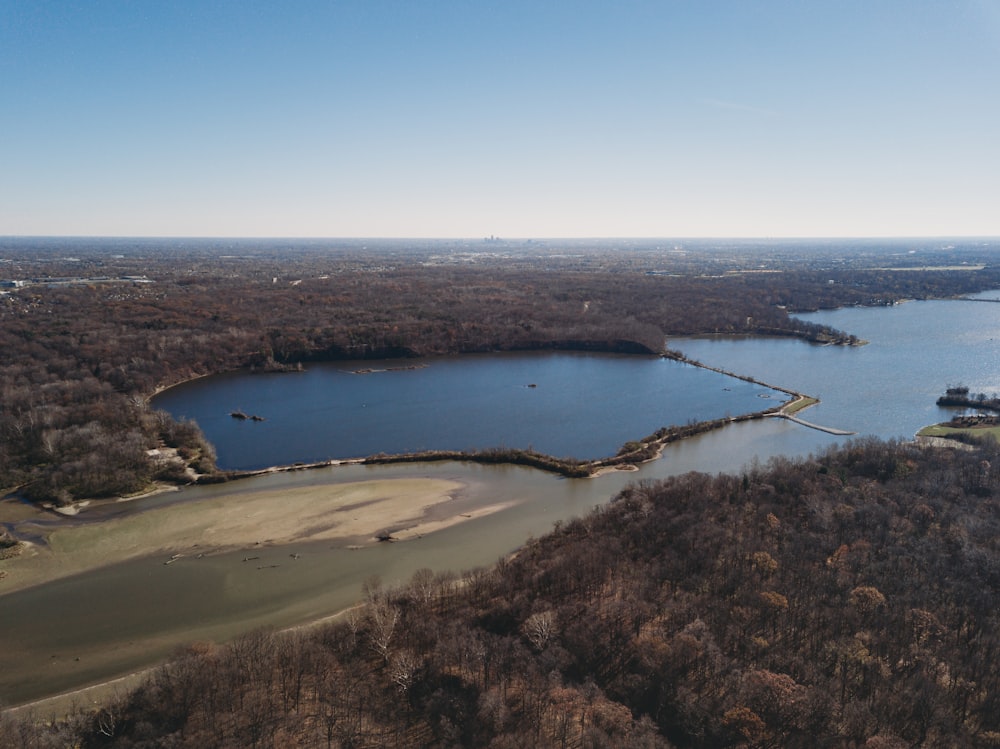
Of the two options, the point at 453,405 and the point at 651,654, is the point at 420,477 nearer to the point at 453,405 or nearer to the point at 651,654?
the point at 453,405

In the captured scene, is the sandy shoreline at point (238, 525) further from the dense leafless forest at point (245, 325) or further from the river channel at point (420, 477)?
the dense leafless forest at point (245, 325)

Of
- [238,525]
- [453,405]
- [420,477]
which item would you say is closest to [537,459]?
[420,477]

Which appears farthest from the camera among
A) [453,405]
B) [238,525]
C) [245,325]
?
[245,325]

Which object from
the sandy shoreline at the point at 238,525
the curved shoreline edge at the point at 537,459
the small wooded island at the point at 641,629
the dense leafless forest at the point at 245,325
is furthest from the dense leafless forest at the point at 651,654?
the dense leafless forest at the point at 245,325

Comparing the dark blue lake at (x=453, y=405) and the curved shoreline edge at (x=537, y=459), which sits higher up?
the dark blue lake at (x=453, y=405)

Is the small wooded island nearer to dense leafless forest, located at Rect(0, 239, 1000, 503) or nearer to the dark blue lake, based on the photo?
dense leafless forest, located at Rect(0, 239, 1000, 503)

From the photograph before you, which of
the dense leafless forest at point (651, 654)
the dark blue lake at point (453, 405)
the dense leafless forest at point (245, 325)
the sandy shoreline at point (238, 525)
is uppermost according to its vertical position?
the dense leafless forest at point (245, 325)
